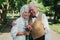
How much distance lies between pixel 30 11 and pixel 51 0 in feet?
61.5

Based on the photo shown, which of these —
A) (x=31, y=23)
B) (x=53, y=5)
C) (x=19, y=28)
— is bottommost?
(x=53, y=5)

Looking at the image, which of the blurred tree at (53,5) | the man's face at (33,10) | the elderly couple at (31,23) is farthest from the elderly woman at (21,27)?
the blurred tree at (53,5)

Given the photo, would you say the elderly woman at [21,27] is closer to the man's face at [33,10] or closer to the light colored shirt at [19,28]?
the light colored shirt at [19,28]

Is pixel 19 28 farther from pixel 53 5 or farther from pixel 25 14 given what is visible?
pixel 53 5

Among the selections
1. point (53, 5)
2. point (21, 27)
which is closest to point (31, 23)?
point (21, 27)

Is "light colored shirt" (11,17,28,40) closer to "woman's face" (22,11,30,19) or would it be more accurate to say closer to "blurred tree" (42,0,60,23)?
"woman's face" (22,11,30,19)

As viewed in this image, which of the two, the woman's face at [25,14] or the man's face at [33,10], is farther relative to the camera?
the woman's face at [25,14]

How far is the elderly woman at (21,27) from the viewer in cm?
370

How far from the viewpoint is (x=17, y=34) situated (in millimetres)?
3727

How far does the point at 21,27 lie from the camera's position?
3.72 meters

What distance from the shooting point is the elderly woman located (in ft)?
12.1

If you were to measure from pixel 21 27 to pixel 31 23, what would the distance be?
8.6 inches

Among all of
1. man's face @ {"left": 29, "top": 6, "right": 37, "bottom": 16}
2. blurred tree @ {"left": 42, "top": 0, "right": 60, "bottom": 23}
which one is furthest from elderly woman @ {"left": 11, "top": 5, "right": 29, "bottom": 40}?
blurred tree @ {"left": 42, "top": 0, "right": 60, "bottom": 23}

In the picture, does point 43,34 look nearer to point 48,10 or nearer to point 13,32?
point 13,32
